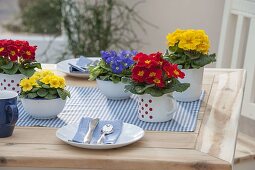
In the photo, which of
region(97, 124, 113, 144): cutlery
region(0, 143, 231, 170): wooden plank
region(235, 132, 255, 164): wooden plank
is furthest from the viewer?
region(235, 132, 255, 164): wooden plank

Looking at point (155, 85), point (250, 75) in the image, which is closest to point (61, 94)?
point (155, 85)

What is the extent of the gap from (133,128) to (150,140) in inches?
2.5

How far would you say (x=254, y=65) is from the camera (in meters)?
2.56

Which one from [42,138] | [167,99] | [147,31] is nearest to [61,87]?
[42,138]

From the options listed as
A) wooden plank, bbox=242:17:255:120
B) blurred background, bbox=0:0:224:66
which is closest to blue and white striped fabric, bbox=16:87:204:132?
wooden plank, bbox=242:17:255:120

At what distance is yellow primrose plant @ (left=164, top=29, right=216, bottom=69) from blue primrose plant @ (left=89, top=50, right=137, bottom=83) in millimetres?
131

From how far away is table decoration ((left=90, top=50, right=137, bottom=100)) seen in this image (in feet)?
5.80

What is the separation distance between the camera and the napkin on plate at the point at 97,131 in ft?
4.67

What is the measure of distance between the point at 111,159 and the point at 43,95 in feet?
1.08

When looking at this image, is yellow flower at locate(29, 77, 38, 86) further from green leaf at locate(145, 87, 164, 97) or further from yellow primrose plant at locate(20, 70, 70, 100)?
green leaf at locate(145, 87, 164, 97)

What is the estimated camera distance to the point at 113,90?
1.77m

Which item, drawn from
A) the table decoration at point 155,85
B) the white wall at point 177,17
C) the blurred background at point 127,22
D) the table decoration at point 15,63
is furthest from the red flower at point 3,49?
the white wall at point 177,17

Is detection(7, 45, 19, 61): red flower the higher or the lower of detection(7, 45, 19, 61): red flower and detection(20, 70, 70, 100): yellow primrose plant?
the higher

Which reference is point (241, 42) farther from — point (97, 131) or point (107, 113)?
point (97, 131)
